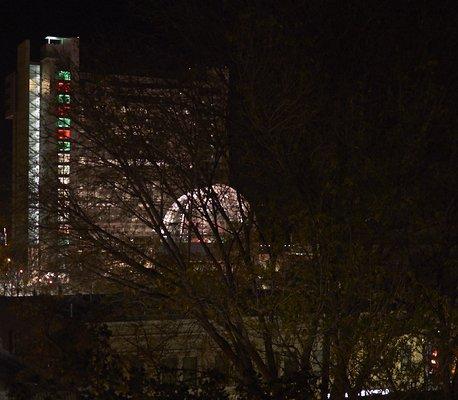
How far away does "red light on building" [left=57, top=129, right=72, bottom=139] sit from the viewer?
41.6 feet

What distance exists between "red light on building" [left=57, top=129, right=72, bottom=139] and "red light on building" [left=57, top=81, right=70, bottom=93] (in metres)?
0.74

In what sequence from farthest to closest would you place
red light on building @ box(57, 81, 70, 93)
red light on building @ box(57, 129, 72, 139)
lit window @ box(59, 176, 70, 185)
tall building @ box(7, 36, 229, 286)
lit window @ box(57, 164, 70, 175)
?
lit window @ box(57, 164, 70, 175), red light on building @ box(57, 129, 72, 139), lit window @ box(59, 176, 70, 185), red light on building @ box(57, 81, 70, 93), tall building @ box(7, 36, 229, 286)

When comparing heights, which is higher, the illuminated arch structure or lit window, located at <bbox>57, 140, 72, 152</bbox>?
lit window, located at <bbox>57, 140, 72, 152</bbox>

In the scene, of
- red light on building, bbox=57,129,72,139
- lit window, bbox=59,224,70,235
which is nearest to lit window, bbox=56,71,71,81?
red light on building, bbox=57,129,72,139

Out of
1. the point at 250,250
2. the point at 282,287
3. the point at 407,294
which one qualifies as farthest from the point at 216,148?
the point at 407,294

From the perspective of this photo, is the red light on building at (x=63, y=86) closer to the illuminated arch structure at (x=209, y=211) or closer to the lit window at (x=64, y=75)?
the lit window at (x=64, y=75)

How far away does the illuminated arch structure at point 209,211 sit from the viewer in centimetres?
1153

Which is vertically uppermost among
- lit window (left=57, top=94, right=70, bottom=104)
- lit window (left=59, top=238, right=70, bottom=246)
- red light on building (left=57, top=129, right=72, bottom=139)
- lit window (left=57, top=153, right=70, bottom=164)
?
lit window (left=57, top=94, right=70, bottom=104)

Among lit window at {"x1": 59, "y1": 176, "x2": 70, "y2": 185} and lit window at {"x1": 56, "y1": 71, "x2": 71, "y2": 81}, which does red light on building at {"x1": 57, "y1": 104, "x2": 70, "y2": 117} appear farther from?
lit window at {"x1": 59, "y1": 176, "x2": 70, "y2": 185}

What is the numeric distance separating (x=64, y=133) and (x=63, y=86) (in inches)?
33.9

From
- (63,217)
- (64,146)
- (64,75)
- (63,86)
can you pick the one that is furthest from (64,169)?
(64,75)

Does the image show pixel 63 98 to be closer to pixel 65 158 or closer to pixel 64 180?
pixel 65 158

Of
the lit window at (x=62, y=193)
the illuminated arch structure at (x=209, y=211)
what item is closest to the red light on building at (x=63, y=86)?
the lit window at (x=62, y=193)

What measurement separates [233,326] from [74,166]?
13.8 feet
